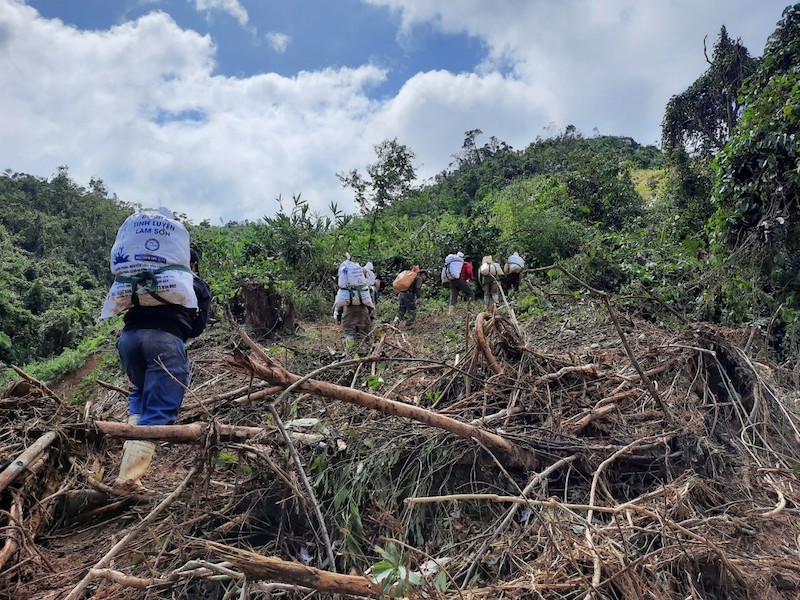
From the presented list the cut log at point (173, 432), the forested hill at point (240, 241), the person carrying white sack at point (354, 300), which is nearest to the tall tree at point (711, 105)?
the forested hill at point (240, 241)

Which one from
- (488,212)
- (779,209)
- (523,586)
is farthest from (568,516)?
(488,212)

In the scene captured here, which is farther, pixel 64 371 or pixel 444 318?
pixel 64 371

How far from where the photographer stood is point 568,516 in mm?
1947

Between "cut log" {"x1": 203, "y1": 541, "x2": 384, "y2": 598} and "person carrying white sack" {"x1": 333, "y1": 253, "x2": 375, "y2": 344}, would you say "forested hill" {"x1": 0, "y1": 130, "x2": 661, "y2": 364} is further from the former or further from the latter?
"cut log" {"x1": 203, "y1": 541, "x2": 384, "y2": 598}

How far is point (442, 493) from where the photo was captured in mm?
2258

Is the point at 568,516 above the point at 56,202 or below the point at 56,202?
below

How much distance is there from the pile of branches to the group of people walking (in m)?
1.81

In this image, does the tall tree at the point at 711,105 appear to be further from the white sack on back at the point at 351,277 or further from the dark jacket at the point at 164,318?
the dark jacket at the point at 164,318

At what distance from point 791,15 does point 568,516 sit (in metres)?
8.42

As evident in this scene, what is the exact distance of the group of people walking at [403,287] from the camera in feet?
20.5

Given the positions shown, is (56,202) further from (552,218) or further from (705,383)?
(705,383)

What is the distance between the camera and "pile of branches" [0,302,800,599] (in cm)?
165

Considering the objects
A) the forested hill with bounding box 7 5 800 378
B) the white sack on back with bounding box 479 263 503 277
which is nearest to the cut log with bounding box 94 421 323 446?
the forested hill with bounding box 7 5 800 378

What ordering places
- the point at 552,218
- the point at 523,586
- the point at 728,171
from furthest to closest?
the point at 552,218, the point at 728,171, the point at 523,586
